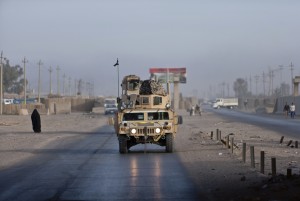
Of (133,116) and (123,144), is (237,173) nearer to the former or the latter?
(133,116)

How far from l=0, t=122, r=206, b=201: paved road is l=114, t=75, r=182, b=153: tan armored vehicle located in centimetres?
64

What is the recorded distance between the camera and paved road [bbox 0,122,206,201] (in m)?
14.3

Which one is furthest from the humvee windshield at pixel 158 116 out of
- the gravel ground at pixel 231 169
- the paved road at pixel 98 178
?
the gravel ground at pixel 231 169

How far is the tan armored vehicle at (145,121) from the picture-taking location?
26125mm

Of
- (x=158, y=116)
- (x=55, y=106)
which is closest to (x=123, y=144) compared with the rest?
(x=158, y=116)

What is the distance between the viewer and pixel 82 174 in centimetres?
1898

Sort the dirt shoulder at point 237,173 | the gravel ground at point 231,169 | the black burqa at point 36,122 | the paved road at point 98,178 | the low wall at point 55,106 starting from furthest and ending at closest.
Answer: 1. the low wall at point 55,106
2. the black burqa at point 36,122
3. the paved road at point 98,178
4. the gravel ground at point 231,169
5. the dirt shoulder at point 237,173

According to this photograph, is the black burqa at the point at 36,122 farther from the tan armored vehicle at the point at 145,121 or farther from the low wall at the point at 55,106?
the low wall at the point at 55,106

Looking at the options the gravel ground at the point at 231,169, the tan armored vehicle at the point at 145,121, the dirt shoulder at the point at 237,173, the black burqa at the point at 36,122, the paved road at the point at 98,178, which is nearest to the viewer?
the dirt shoulder at the point at 237,173

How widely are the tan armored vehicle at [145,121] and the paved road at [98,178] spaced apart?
635mm

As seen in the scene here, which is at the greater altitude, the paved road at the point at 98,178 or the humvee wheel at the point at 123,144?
the humvee wheel at the point at 123,144

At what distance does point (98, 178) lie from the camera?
17734 millimetres

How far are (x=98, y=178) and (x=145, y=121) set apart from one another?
871cm

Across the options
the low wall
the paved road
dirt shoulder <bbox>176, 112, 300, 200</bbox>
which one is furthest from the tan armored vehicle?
the low wall
